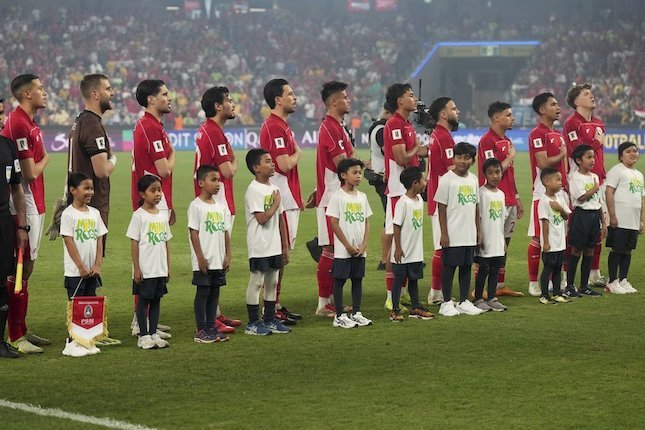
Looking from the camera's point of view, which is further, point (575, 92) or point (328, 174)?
point (575, 92)

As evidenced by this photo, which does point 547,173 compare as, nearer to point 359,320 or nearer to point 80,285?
point 359,320

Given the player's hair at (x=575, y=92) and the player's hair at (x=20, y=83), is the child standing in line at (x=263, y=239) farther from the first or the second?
the player's hair at (x=575, y=92)

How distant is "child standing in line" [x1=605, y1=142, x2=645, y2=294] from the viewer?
11414 mm

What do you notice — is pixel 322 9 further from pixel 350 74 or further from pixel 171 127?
pixel 171 127

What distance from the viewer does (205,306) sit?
28.9 ft

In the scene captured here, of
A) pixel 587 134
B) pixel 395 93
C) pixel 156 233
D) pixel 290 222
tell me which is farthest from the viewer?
pixel 587 134

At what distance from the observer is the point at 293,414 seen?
6.45m

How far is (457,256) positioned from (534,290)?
151 centimetres

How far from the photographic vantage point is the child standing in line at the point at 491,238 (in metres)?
10.3

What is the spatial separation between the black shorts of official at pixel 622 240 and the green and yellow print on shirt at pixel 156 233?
16.7ft

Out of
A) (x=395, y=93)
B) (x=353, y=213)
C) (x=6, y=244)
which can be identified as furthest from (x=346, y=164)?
(x=6, y=244)

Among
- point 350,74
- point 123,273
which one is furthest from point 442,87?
point 123,273

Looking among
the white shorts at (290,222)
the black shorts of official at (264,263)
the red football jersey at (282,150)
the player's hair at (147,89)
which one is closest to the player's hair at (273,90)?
the red football jersey at (282,150)

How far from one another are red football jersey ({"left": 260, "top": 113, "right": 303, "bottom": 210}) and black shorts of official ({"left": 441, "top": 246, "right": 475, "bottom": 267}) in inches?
55.8
